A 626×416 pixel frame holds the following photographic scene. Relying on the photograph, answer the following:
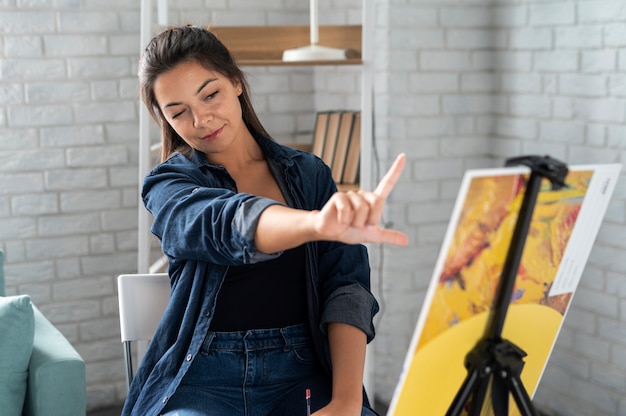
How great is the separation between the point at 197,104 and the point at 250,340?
49 cm

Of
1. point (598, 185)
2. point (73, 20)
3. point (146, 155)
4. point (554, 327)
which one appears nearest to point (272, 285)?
point (554, 327)

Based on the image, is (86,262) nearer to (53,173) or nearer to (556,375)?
(53,173)

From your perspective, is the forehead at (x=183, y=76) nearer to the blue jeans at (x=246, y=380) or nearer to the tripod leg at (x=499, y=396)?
the blue jeans at (x=246, y=380)

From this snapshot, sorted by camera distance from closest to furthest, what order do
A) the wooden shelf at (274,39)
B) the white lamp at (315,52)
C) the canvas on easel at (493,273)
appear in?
the canvas on easel at (493,273) < the white lamp at (315,52) < the wooden shelf at (274,39)

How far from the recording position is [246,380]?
1.69 metres

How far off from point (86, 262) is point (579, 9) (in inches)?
77.5

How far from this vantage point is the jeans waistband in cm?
171

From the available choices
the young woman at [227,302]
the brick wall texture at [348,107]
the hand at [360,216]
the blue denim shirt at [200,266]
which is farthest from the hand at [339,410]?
the brick wall texture at [348,107]

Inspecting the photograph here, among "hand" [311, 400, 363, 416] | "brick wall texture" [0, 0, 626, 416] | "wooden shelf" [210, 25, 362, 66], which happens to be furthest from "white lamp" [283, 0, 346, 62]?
"hand" [311, 400, 363, 416]

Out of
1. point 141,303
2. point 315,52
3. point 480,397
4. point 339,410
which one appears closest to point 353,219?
point 480,397

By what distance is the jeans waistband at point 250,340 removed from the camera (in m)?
1.71

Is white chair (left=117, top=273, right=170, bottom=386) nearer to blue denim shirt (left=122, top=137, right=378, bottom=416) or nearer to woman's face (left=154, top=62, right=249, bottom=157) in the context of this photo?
blue denim shirt (left=122, top=137, right=378, bottom=416)

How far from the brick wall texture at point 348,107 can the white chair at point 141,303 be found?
4.31 feet

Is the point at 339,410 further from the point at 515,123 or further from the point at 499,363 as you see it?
the point at 515,123
